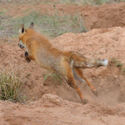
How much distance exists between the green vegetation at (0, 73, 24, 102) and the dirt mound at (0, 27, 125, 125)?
1.24 ft

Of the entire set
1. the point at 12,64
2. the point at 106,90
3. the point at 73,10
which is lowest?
the point at 106,90

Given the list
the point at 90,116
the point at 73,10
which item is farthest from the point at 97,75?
the point at 73,10

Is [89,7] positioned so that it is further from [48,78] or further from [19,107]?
[19,107]

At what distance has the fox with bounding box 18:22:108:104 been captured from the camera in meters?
6.89

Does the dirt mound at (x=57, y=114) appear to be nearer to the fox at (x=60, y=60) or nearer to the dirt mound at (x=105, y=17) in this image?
the fox at (x=60, y=60)

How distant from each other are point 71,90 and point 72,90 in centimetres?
3

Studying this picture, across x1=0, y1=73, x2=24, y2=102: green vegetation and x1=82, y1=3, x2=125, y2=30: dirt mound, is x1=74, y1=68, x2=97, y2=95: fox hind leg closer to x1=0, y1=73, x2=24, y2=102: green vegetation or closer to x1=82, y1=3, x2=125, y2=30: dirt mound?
x1=0, y1=73, x2=24, y2=102: green vegetation

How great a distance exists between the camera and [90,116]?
Result: 5660 mm

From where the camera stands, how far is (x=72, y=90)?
313 inches

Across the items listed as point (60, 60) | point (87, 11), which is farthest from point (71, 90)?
point (87, 11)

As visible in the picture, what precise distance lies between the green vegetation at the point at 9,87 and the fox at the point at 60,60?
3.10 feet

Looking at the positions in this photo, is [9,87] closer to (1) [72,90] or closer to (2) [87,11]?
(1) [72,90]

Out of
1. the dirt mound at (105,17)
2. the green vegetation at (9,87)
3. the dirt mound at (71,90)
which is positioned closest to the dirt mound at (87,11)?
the dirt mound at (105,17)

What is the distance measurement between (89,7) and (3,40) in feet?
15.7
